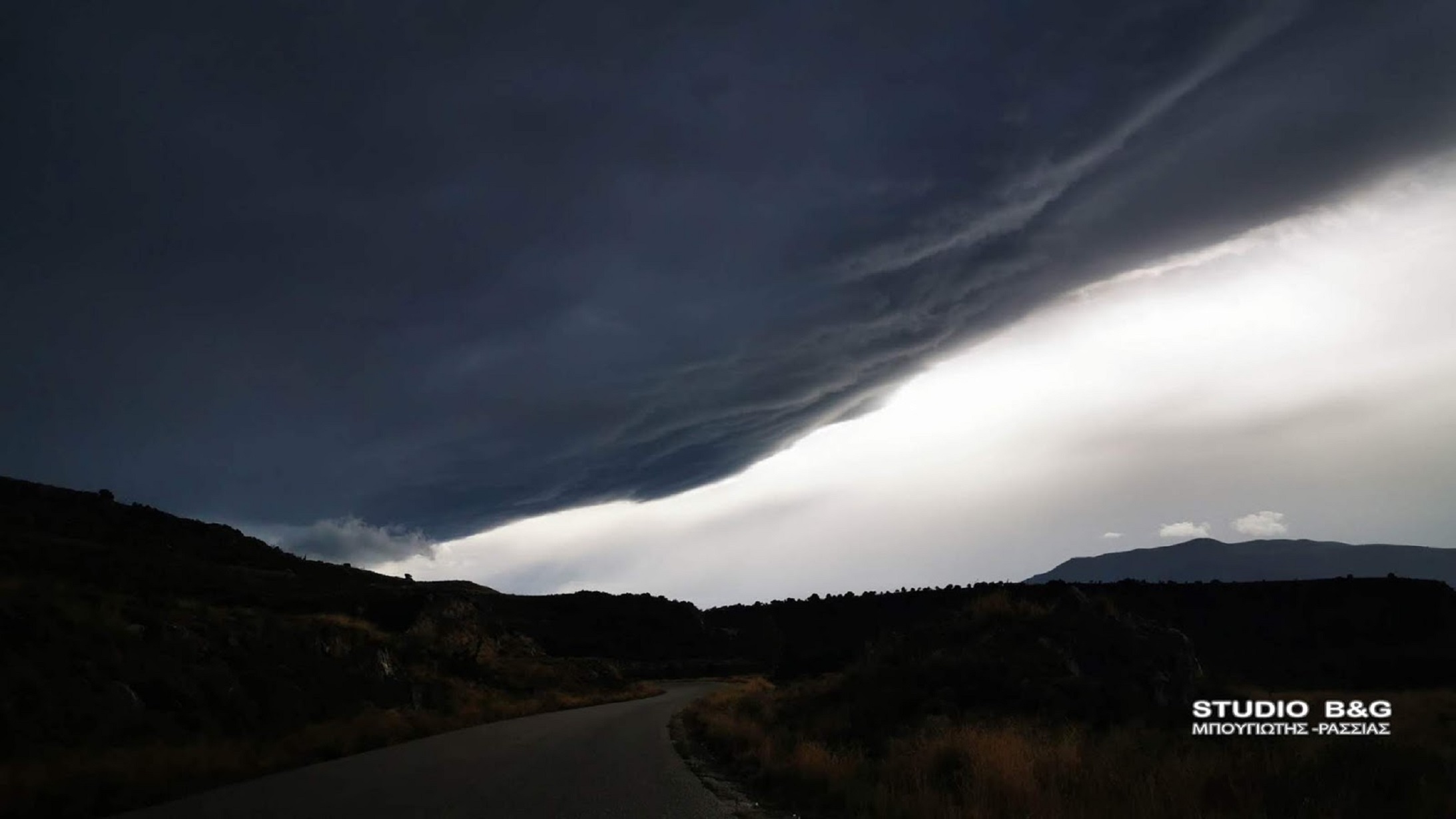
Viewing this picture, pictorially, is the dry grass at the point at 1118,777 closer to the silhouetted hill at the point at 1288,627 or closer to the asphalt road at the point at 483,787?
the asphalt road at the point at 483,787

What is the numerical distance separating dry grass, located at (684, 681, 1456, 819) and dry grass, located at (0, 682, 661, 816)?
950cm

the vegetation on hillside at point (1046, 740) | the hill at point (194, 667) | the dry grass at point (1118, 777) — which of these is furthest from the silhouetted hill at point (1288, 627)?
the dry grass at point (1118, 777)

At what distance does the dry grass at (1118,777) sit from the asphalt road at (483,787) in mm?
1940

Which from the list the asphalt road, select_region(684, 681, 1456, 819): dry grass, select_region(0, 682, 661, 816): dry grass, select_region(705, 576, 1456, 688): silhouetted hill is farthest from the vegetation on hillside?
select_region(705, 576, 1456, 688): silhouetted hill

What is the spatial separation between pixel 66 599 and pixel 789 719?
21.0 metres

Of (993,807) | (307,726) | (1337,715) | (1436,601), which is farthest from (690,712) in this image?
(1436,601)

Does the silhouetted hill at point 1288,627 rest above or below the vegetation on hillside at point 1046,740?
below

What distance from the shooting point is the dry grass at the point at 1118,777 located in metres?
8.23

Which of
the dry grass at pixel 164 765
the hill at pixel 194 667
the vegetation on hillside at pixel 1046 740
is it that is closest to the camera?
the vegetation on hillside at pixel 1046 740

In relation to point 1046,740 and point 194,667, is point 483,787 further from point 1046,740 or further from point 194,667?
point 194,667

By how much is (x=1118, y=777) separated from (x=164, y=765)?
50.3ft

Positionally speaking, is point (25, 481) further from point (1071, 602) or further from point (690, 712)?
point (1071, 602)

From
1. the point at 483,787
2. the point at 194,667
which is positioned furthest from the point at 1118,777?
the point at 194,667

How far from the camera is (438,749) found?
17.8 meters
